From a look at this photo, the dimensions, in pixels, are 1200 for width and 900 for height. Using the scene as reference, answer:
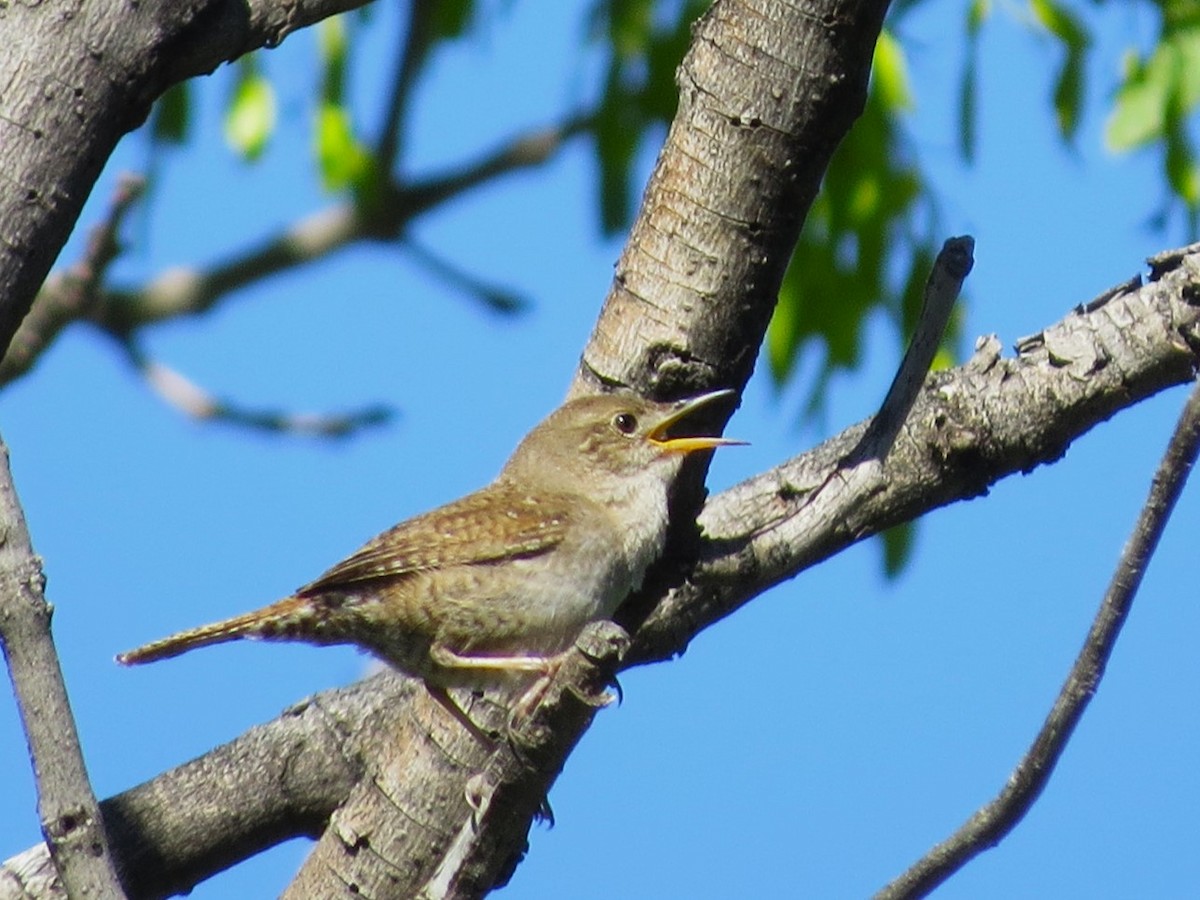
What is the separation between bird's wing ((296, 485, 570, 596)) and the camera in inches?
143

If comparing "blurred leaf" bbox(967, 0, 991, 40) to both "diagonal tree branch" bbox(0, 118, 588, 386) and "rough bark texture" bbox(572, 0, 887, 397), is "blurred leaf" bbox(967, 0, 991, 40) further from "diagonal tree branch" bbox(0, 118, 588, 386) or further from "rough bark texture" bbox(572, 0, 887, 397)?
"diagonal tree branch" bbox(0, 118, 588, 386)

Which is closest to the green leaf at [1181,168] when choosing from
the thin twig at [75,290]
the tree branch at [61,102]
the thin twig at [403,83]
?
the tree branch at [61,102]

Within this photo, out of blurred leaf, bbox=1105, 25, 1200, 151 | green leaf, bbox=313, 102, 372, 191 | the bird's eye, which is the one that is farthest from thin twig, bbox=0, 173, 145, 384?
blurred leaf, bbox=1105, 25, 1200, 151

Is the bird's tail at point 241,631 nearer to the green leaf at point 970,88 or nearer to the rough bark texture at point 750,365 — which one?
the rough bark texture at point 750,365

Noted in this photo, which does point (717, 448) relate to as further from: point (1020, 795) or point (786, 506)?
point (1020, 795)

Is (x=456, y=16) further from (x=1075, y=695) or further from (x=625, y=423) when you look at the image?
(x=1075, y=695)

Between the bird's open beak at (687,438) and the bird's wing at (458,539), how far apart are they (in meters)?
0.26

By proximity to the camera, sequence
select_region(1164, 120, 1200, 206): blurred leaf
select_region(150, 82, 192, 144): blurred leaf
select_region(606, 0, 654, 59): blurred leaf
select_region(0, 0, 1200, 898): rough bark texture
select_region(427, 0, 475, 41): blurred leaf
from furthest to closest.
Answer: select_region(427, 0, 475, 41): blurred leaf → select_region(150, 82, 192, 144): blurred leaf → select_region(606, 0, 654, 59): blurred leaf → select_region(1164, 120, 1200, 206): blurred leaf → select_region(0, 0, 1200, 898): rough bark texture

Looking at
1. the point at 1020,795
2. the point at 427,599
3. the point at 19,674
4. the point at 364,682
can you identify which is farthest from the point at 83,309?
the point at 1020,795

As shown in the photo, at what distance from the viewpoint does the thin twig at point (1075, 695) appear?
2.41 metres

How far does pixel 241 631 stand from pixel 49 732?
3.69ft

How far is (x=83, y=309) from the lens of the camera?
16.6 feet

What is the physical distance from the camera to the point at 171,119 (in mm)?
5371

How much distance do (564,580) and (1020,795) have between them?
4.22 ft
